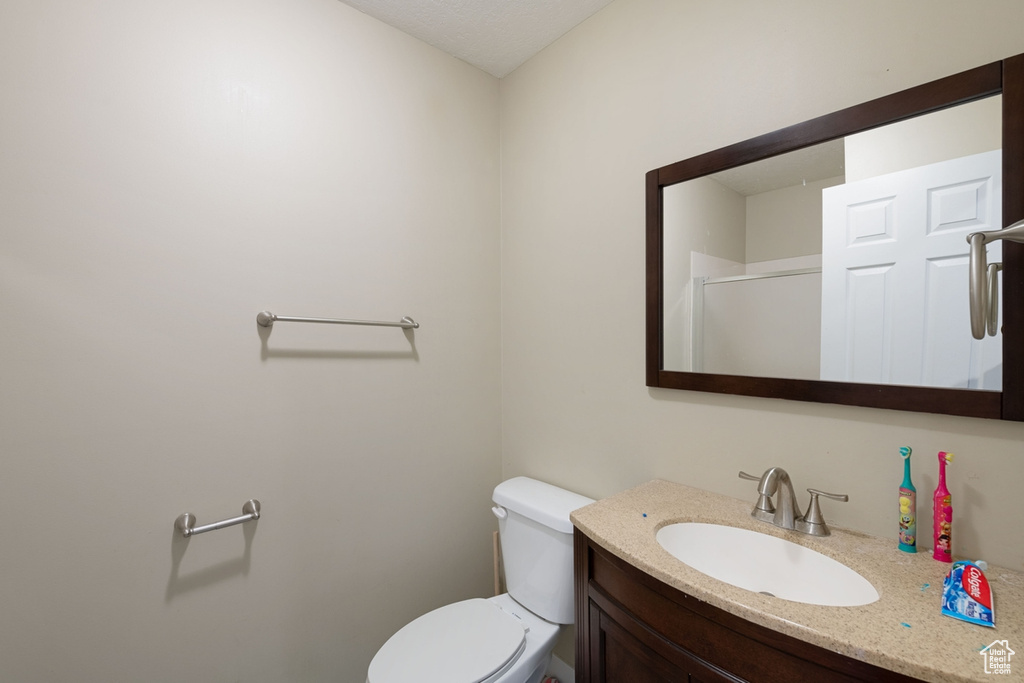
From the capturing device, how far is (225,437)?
4.01 feet

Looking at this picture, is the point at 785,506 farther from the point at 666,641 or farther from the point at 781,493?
the point at 666,641

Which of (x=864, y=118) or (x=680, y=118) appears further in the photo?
(x=680, y=118)

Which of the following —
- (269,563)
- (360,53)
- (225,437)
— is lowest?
(269,563)

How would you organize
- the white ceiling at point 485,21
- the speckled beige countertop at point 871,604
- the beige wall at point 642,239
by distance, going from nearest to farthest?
1. the speckled beige countertop at point 871,604
2. the beige wall at point 642,239
3. the white ceiling at point 485,21

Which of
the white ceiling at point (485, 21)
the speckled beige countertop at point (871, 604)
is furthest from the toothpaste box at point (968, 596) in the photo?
the white ceiling at point (485, 21)

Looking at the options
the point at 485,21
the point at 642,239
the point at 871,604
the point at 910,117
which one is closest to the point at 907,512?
the point at 871,604

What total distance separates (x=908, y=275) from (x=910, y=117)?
33cm

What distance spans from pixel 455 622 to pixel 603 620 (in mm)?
548

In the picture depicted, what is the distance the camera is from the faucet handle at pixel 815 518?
968mm

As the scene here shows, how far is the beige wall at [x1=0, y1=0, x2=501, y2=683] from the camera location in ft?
3.26

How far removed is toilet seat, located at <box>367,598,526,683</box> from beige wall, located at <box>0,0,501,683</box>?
1.05 ft

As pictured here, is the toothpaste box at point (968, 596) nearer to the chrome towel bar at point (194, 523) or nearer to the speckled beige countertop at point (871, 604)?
the speckled beige countertop at point (871, 604)

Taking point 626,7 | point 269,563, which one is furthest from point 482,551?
point 626,7

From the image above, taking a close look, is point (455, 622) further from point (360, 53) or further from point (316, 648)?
point (360, 53)
